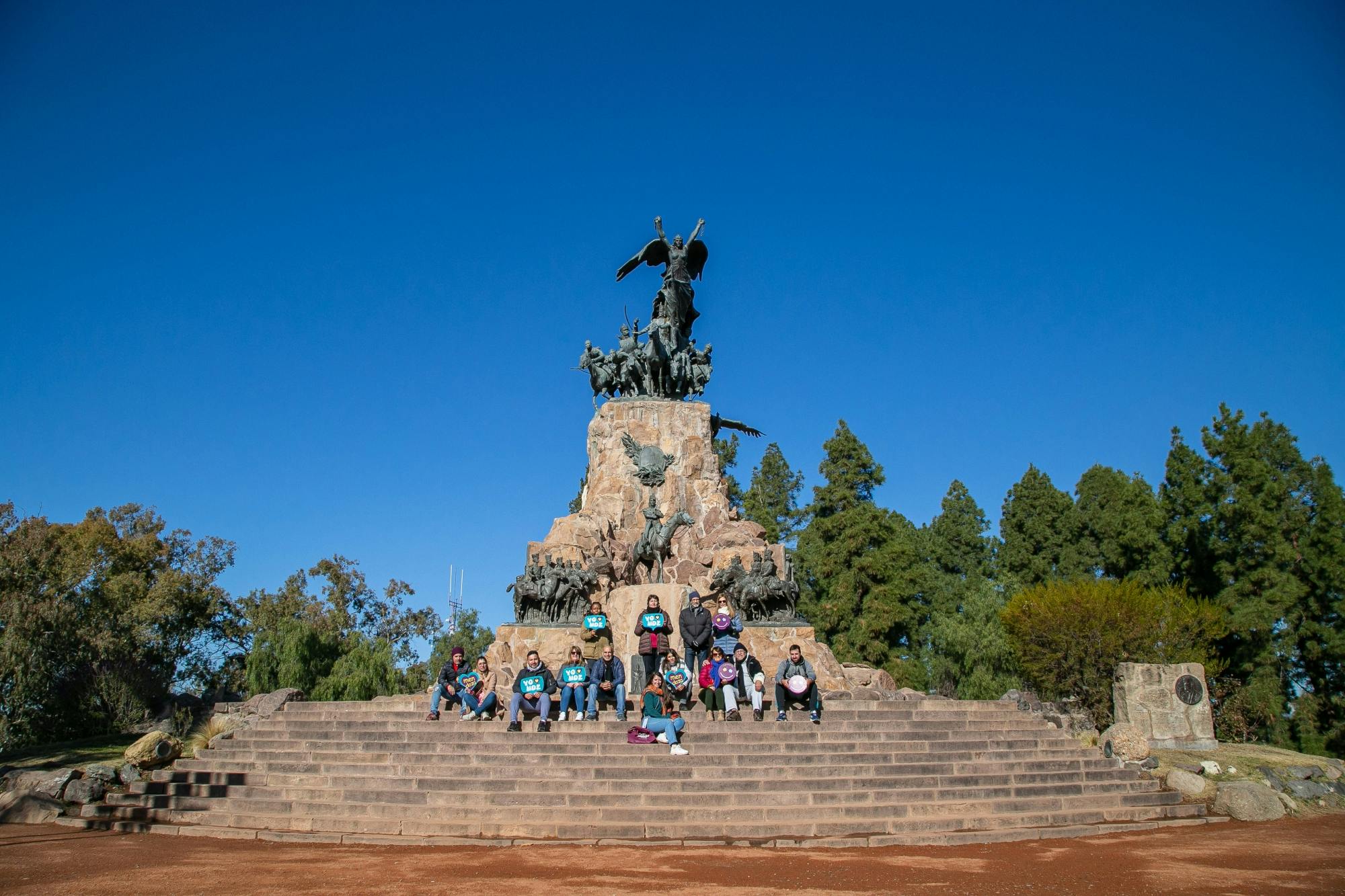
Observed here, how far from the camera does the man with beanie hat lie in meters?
14.3

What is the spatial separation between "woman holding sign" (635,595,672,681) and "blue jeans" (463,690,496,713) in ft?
7.89

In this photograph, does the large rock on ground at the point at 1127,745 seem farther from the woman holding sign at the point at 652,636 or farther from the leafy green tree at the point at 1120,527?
the leafy green tree at the point at 1120,527

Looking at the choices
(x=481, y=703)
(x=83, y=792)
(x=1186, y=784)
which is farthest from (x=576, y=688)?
(x=1186, y=784)

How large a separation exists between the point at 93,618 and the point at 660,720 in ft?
98.6

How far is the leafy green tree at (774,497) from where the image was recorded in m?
49.9

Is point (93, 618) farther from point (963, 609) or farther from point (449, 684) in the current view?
point (963, 609)

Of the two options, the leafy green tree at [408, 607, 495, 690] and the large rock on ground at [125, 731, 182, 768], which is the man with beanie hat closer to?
the large rock on ground at [125, 731, 182, 768]

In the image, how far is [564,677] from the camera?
13.4 meters

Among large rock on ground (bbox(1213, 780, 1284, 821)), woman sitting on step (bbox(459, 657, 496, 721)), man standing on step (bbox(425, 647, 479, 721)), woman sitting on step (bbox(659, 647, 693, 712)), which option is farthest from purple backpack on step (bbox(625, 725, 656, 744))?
large rock on ground (bbox(1213, 780, 1284, 821))

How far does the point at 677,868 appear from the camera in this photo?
852 cm

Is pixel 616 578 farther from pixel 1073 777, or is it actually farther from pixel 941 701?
pixel 1073 777

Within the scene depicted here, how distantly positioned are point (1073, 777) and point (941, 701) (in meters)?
3.10

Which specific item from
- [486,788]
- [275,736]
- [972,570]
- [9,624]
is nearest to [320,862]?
[486,788]

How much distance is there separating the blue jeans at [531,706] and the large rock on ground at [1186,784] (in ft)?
31.1
